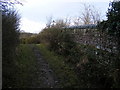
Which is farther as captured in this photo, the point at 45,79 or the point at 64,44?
the point at 64,44

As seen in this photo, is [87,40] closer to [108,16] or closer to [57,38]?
[108,16]

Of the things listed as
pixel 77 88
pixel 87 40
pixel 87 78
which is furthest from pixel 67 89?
pixel 87 40

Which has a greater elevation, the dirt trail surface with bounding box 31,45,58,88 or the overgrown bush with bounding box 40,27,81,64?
the overgrown bush with bounding box 40,27,81,64

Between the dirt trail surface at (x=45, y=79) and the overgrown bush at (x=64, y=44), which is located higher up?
the overgrown bush at (x=64, y=44)

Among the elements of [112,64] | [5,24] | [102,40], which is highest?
[5,24]

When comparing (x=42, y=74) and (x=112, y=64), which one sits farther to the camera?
(x=42, y=74)

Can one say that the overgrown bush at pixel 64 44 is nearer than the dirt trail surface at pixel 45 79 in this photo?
No

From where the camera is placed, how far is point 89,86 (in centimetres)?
757

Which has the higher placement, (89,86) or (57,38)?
(57,38)

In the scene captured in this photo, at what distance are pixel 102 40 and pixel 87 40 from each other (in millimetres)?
2818

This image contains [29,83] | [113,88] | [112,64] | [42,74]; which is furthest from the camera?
[42,74]

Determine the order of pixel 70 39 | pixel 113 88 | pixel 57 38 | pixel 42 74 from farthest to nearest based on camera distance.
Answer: pixel 57 38 < pixel 70 39 < pixel 42 74 < pixel 113 88

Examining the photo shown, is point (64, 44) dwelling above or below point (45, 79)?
above

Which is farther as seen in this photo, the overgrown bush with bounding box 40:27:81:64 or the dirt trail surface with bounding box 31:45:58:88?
the overgrown bush with bounding box 40:27:81:64
